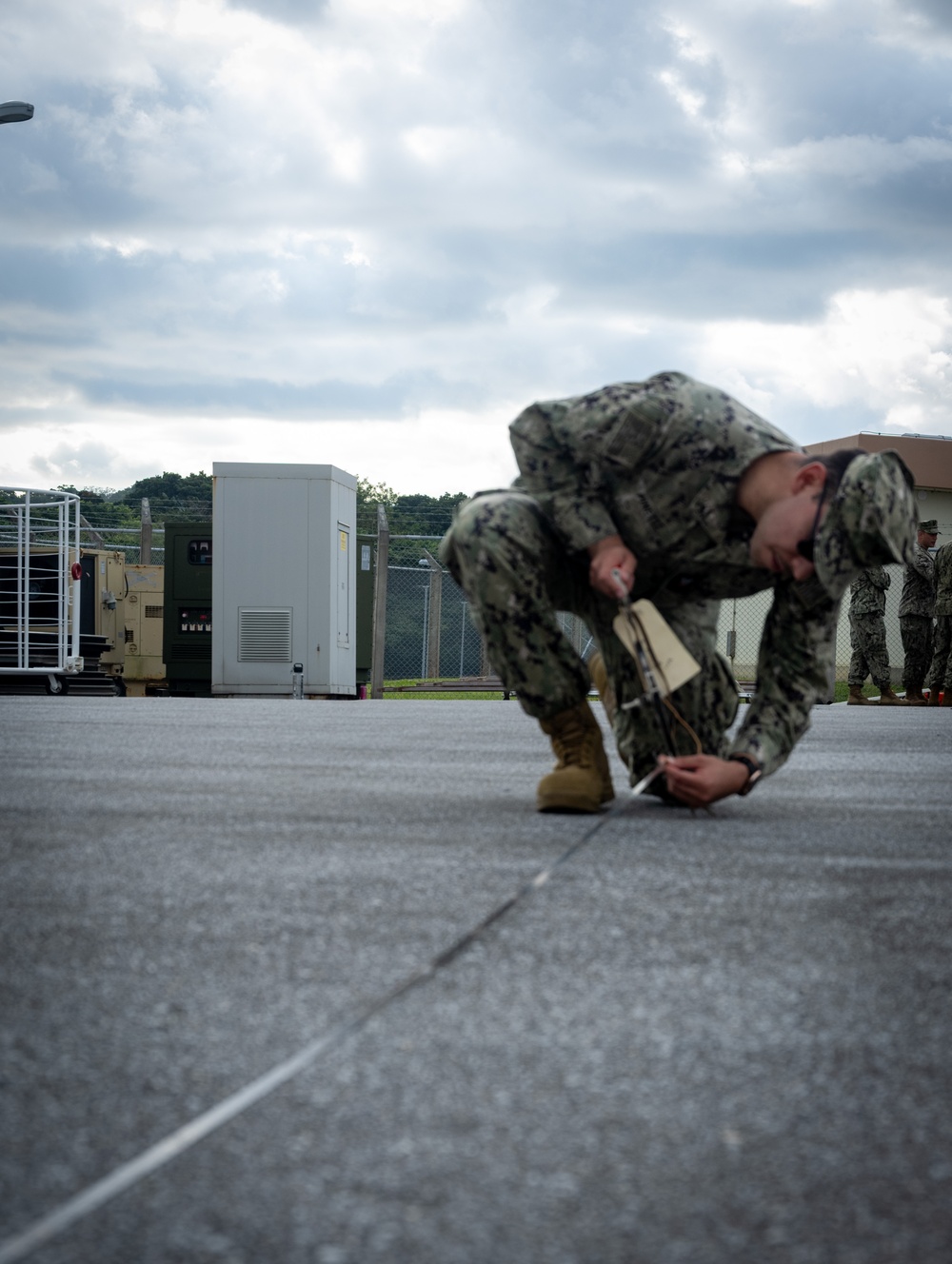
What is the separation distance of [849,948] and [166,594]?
12792 mm

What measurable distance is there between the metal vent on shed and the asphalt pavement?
10.2 m

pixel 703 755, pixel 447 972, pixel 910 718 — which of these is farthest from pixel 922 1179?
pixel 910 718

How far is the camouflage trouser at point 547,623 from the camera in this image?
296cm

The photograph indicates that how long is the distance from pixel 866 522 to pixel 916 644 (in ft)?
36.0

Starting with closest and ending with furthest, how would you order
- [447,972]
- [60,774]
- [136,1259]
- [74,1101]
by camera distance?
[136,1259] → [74,1101] → [447,972] → [60,774]

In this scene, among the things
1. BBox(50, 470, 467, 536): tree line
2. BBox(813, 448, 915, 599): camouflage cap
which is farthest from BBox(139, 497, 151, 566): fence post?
BBox(813, 448, 915, 599): camouflage cap

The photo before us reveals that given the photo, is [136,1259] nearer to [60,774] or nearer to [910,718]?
[60,774]

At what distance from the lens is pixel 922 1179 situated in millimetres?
912

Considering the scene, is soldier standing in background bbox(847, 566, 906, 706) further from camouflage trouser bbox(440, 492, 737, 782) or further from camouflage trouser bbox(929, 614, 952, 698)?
camouflage trouser bbox(440, 492, 737, 782)

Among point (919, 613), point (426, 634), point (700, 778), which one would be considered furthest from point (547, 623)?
point (426, 634)

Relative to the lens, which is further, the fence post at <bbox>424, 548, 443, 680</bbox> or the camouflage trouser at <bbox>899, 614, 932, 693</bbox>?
the fence post at <bbox>424, 548, 443, 680</bbox>

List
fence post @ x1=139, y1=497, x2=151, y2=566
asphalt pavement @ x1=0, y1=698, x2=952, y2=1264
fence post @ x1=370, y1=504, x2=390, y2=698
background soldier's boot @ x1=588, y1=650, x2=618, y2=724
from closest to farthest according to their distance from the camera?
asphalt pavement @ x1=0, y1=698, x2=952, y2=1264 → background soldier's boot @ x1=588, y1=650, x2=618, y2=724 → fence post @ x1=370, y1=504, x2=390, y2=698 → fence post @ x1=139, y1=497, x2=151, y2=566

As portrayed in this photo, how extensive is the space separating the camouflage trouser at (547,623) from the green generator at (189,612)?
11.0 metres

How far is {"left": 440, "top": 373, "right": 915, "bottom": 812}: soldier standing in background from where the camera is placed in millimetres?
2748
